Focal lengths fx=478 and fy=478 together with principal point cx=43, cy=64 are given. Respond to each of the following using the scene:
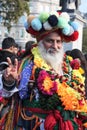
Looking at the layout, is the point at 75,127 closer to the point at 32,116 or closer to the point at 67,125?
the point at 67,125

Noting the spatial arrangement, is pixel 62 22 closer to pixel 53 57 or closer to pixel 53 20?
pixel 53 20

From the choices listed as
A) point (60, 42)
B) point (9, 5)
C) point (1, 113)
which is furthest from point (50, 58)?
point (9, 5)

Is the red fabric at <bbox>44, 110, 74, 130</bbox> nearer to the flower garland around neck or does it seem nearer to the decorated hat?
the flower garland around neck

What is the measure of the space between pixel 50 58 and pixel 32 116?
0.51 m

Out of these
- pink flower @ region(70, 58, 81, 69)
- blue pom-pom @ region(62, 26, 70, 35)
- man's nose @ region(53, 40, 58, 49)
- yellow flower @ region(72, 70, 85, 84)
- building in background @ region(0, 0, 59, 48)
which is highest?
blue pom-pom @ region(62, 26, 70, 35)

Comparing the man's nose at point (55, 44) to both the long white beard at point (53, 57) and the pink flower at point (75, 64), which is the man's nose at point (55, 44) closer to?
the long white beard at point (53, 57)

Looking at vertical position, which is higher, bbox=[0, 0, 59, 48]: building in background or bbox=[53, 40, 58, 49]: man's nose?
bbox=[53, 40, 58, 49]: man's nose

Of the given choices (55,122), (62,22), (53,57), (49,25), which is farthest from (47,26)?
(55,122)

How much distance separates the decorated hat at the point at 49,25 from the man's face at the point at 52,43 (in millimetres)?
39

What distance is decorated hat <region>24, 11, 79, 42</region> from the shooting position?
3.97 m

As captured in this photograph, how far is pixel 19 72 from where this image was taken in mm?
3994

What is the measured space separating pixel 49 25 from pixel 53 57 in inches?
10.5

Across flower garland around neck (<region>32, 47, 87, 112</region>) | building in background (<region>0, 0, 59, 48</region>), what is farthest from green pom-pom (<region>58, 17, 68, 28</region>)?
building in background (<region>0, 0, 59, 48</region>)

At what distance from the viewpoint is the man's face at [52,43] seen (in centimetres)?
396
